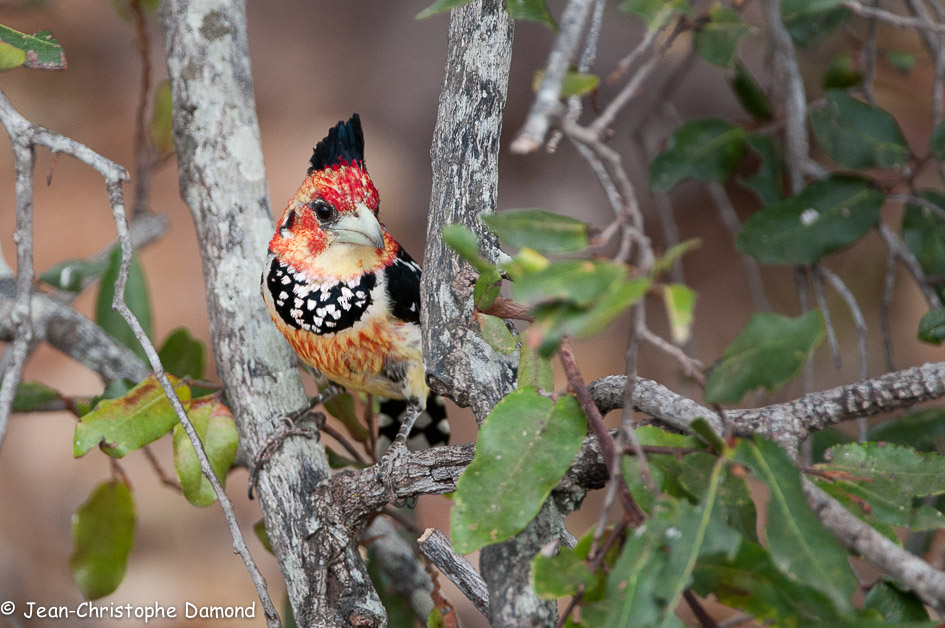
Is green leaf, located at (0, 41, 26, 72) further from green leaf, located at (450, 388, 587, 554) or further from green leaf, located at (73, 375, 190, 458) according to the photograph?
green leaf, located at (450, 388, 587, 554)

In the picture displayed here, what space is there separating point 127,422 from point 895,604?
1.33m

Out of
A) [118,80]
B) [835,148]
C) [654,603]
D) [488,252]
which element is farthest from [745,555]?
[118,80]

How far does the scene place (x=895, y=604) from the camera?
1087 mm

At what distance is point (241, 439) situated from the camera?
72.8 inches

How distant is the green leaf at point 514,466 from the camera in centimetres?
101

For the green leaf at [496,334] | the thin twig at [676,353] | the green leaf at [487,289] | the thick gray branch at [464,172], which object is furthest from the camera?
the thick gray branch at [464,172]

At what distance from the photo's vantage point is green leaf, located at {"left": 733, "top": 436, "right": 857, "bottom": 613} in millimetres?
859

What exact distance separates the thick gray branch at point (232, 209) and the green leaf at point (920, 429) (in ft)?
4.21

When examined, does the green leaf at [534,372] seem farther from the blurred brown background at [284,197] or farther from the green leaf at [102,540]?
the blurred brown background at [284,197]

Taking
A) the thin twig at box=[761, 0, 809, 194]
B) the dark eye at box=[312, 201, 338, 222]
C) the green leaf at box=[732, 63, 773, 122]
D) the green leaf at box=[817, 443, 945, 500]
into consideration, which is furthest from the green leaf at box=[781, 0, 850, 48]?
the green leaf at box=[817, 443, 945, 500]

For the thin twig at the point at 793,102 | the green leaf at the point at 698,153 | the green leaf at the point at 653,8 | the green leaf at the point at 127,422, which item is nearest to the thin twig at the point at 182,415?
the green leaf at the point at 127,422

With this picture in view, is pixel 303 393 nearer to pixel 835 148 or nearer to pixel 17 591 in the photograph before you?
pixel 835 148

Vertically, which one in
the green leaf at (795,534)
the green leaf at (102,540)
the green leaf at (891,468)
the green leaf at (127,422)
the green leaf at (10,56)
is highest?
the green leaf at (10,56)

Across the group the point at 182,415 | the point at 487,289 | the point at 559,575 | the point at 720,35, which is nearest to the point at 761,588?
the point at 559,575
